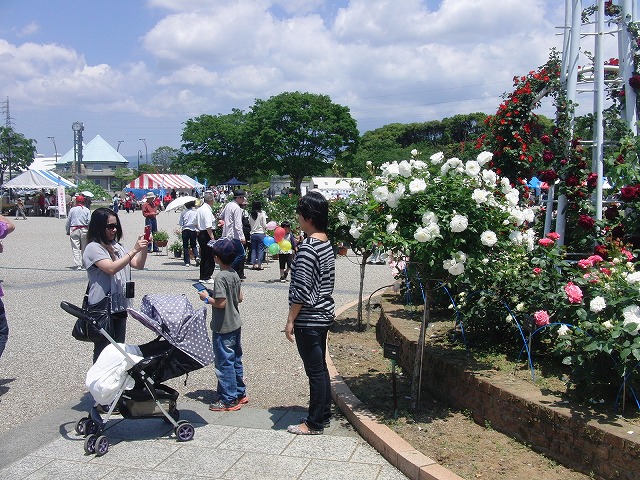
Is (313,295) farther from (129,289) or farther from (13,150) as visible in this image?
(13,150)

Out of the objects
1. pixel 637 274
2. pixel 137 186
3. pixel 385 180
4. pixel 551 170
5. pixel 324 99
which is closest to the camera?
pixel 637 274

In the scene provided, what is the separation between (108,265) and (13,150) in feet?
196

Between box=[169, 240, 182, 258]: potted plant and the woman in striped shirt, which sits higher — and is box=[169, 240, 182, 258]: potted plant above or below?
below

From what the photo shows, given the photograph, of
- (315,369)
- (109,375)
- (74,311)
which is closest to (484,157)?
(315,369)

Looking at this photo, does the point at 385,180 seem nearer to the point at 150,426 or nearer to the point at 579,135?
the point at 150,426

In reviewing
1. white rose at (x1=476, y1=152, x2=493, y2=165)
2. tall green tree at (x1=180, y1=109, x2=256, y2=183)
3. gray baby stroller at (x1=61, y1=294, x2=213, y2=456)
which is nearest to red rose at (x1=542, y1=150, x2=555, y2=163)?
white rose at (x1=476, y1=152, x2=493, y2=165)

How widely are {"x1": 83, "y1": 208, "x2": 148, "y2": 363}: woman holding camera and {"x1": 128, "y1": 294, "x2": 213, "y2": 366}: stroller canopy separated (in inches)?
16.6

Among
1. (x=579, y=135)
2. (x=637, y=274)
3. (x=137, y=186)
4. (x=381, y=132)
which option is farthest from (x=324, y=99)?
(x=637, y=274)

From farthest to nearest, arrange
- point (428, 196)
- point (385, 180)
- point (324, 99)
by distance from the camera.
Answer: point (324, 99), point (385, 180), point (428, 196)

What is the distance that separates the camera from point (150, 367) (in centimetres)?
479

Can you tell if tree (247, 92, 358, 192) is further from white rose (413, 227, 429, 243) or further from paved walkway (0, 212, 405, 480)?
white rose (413, 227, 429, 243)

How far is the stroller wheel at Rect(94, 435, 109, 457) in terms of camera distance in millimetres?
4504

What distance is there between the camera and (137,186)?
51.0 m

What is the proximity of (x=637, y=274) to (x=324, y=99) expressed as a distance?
189 ft
